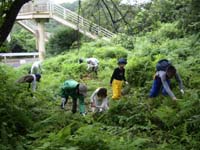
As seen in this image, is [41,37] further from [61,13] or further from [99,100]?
[99,100]

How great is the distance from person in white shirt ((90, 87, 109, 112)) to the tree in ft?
8.99

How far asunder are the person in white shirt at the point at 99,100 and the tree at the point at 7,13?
274cm

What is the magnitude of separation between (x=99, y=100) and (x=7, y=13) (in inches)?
134

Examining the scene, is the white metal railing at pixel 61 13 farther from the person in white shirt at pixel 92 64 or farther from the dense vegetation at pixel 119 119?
the dense vegetation at pixel 119 119

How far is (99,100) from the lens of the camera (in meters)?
10.3

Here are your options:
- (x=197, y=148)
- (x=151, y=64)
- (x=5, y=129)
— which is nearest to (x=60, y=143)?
(x=5, y=129)

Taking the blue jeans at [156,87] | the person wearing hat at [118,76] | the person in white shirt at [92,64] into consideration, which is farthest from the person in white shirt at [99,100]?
the person in white shirt at [92,64]

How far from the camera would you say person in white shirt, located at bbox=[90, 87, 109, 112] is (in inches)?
386

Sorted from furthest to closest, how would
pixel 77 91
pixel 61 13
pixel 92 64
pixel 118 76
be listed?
pixel 61 13
pixel 92 64
pixel 118 76
pixel 77 91

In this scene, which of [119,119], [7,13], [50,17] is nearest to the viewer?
[7,13]

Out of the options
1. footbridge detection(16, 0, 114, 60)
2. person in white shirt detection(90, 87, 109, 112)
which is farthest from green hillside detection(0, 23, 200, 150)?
footbridge detection(16, 0, 114, 60)

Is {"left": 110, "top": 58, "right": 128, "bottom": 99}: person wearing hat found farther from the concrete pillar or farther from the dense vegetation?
the concrete pillar

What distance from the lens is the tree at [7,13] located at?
7996mm

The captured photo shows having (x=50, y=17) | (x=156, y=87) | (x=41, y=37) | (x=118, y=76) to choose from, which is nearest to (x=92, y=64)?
(x=118, y=76)
